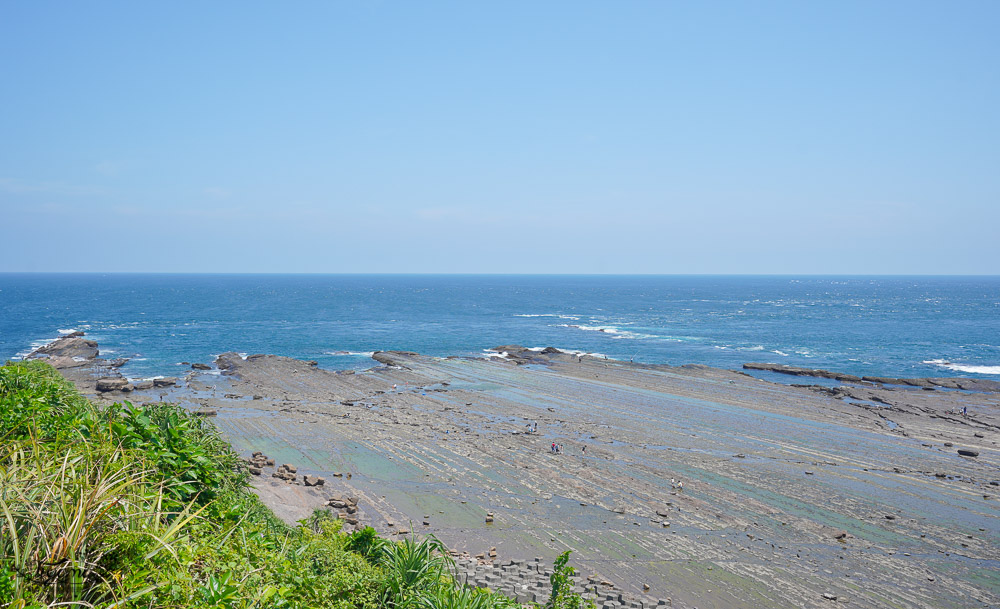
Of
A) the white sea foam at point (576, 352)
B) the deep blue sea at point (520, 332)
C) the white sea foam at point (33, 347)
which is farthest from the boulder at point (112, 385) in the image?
the white sea foam at point (576, 352)

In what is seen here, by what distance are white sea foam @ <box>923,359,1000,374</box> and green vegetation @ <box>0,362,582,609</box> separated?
71.0m

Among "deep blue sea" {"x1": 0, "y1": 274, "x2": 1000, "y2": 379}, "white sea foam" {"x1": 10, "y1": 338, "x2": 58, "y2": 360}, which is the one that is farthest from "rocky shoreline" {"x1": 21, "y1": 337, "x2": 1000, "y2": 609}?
"deep blue sea" {"x1": 0, "y1": 274, "x2": 1000, "y2": 379}

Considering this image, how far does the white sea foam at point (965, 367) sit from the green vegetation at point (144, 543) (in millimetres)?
70998

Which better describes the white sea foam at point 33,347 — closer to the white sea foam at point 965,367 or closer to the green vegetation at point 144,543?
the green vegetation at point 144,543

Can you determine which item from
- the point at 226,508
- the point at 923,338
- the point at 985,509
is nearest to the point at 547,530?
the point at 226,508

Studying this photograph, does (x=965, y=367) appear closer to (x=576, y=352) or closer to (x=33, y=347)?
(x=576, y=352)

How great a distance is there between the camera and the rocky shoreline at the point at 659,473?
61.2 feet

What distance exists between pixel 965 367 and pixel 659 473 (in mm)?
56603

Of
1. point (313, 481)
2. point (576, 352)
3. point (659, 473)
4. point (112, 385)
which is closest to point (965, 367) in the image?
point (576, 352)

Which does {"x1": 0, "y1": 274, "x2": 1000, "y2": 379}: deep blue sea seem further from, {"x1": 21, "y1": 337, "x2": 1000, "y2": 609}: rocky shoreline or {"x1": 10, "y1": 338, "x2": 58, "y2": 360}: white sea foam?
{"x1": 21, "y1": 337, "x2": 1000, "y2": 609}: rocky shoreline

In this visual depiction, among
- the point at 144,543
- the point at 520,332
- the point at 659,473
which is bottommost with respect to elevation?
the point at 659,473

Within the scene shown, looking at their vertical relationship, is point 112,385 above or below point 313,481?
above

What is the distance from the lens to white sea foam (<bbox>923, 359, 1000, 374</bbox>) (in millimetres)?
58719

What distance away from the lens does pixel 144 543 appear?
5.33m
